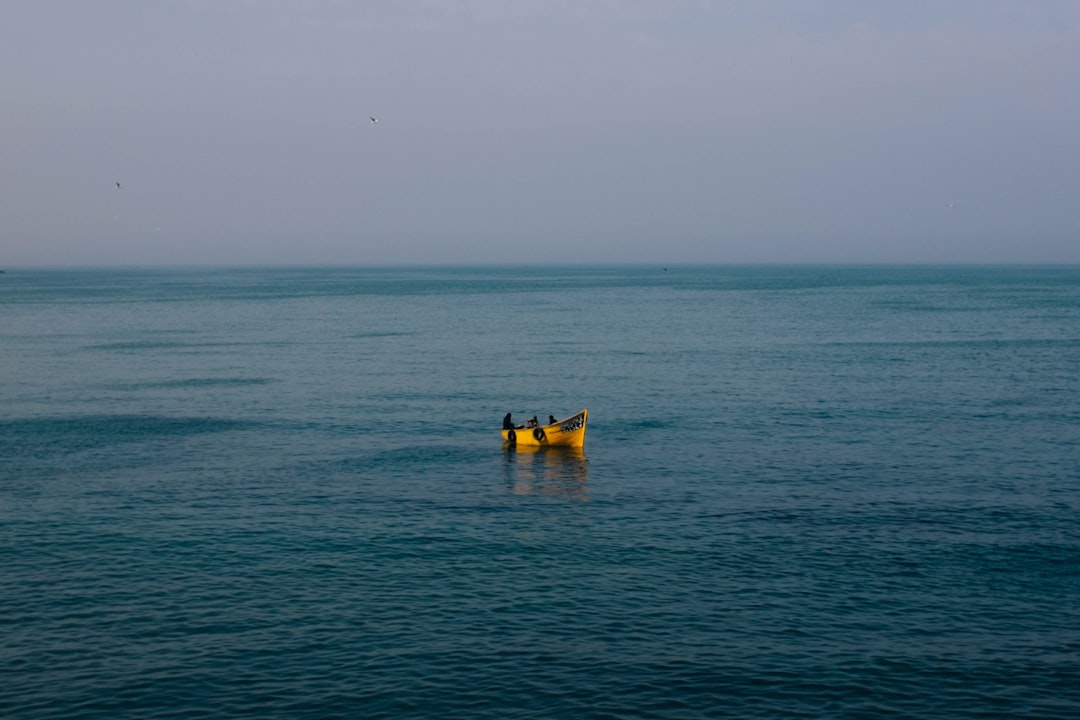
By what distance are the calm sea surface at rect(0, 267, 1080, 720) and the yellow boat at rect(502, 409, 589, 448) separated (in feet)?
5.18

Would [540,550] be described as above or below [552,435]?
below

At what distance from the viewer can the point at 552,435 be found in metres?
63.9

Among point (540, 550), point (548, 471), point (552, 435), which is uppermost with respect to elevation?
point (552, 435)

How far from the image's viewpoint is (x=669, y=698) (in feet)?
97.3

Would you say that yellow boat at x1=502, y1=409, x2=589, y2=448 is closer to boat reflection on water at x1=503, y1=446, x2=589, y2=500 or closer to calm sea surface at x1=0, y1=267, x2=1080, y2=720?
boat reflection on water at x1=503, y1=446, x2=589, y2=500

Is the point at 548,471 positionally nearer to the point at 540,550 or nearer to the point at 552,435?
the point at 552,435

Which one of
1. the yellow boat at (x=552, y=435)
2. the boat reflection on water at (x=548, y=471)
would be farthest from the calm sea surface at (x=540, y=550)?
the yellow boat at (x=552, y=435)

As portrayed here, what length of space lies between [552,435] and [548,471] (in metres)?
Result: 6.18

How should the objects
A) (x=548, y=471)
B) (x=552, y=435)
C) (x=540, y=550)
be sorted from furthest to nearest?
(x=552, y=435)
(x=548, y=471)
(x=540, y=550)

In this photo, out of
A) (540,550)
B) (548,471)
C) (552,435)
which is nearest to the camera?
(540,550)

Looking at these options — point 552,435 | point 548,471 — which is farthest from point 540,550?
point 552,435

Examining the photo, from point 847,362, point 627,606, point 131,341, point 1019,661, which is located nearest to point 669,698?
point 627,606

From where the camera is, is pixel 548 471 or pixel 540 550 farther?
pixel 548 471

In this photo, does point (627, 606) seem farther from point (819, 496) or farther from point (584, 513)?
point (819, 496)
